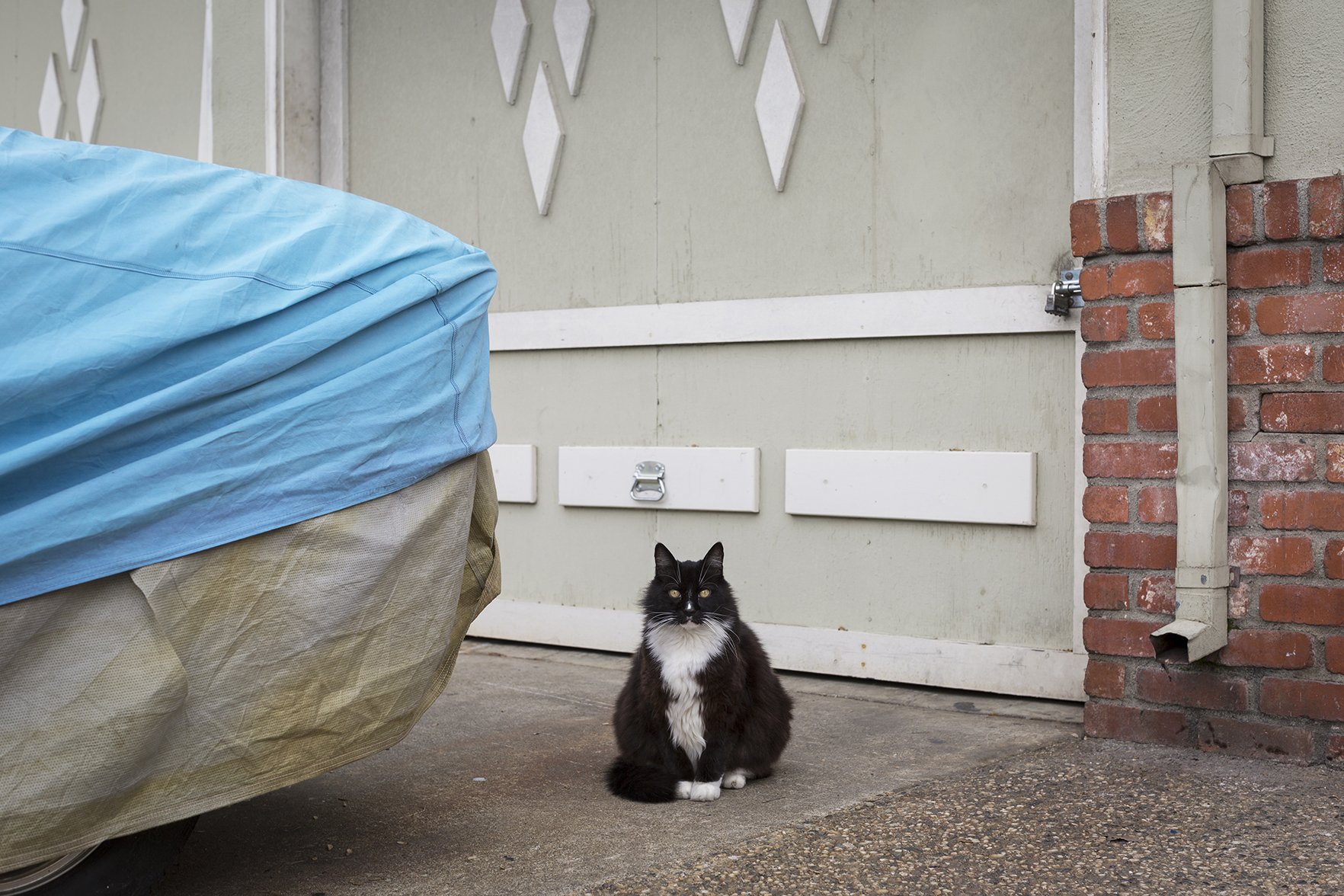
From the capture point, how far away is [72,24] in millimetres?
6402

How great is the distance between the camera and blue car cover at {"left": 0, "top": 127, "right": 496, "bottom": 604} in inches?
77.8

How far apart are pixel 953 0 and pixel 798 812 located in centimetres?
263

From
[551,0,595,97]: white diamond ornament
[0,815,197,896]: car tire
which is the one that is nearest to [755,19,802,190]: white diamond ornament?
[551,0,595,97]: white diamond ornament

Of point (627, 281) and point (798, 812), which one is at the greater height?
point (627, 281)

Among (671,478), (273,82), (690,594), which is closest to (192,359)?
(690,594)

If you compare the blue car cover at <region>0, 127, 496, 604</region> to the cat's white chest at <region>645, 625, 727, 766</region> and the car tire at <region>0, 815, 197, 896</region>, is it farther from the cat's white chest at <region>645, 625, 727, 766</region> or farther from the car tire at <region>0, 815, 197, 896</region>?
the cat's white chest at <region>645, 625, 727, 766</region>

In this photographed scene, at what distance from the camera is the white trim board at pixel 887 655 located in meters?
3.98

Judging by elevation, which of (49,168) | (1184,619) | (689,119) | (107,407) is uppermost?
(689,119)

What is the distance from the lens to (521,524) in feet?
16.7

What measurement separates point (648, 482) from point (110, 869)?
2.77m

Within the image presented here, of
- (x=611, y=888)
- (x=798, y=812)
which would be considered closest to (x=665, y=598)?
(x=798, y=812)

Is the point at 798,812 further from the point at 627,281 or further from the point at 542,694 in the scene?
the point at 627,281

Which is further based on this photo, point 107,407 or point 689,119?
point 689,119

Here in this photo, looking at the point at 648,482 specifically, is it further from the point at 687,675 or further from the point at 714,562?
the point at 687,675
